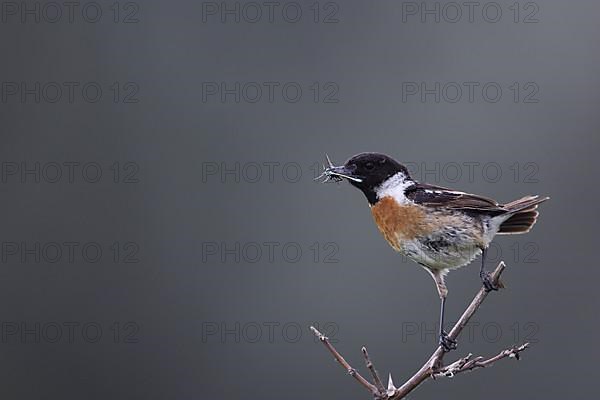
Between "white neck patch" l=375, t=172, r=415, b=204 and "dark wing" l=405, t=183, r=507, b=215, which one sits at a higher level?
"white neck patch" l=375, t=172, r=415, b=204

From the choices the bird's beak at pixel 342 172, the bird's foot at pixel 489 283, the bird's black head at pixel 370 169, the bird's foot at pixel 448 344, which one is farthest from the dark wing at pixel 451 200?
the bird's foot at pixel 448 344

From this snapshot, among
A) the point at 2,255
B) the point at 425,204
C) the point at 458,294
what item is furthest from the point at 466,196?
the point at 2,255

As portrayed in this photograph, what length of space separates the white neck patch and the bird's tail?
59 cm

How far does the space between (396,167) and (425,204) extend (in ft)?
0.87

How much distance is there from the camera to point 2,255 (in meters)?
14.8

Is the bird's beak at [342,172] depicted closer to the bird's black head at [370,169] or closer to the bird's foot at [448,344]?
the bird's black head at [370,169]

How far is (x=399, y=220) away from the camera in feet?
19.6

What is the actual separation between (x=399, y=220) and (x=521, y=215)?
68cm

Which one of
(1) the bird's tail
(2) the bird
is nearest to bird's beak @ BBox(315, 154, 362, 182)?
(2) the bird

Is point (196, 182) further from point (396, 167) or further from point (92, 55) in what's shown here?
point (396, 167)

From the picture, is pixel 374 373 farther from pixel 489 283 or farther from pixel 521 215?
pixel 521 215

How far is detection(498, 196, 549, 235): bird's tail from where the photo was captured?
5832 millimetres

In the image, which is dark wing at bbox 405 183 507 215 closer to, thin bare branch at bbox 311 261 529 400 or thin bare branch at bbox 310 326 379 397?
thin bare branch at bbox 311 261 529 400

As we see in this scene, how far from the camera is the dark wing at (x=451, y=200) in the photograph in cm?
589
